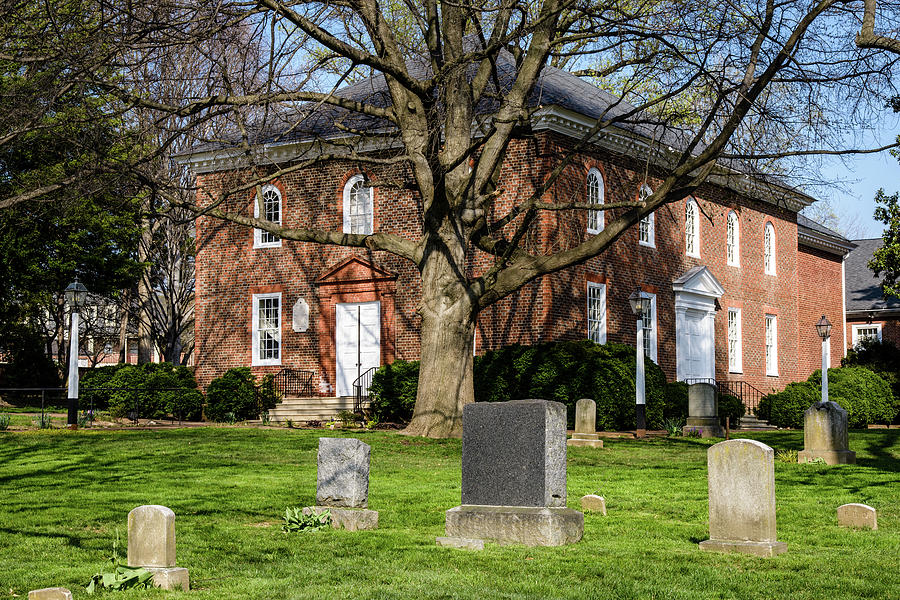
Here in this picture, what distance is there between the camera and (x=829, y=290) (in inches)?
1692

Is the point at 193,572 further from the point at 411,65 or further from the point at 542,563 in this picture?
the point at 411,65

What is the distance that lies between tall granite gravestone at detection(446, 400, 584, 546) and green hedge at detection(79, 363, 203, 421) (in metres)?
19.0

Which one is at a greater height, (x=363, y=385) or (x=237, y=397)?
(x=363, y=385)

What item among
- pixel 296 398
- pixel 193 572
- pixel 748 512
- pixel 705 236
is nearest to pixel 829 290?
pixel 705 236

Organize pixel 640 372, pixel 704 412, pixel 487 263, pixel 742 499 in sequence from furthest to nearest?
pixel 487 263 < pixel 704 412 < pixel 640 372 < pixel 742 499

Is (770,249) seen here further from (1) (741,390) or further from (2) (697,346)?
(2) (697,346)

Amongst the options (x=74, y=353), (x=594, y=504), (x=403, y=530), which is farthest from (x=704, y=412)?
(x=403, y=530)

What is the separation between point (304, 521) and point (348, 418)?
15030 mm

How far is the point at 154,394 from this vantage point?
28953 millimetres

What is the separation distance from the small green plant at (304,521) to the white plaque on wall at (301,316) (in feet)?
61.3

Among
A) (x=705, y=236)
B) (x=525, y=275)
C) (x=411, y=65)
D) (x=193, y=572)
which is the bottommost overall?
(x=193, y=572)

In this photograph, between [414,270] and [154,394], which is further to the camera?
[154,394]

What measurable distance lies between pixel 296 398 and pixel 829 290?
953 inches

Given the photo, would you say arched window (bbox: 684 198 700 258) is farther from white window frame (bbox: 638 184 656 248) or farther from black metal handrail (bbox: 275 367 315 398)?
black metal handrail (bbox: 275 367 315 398)
